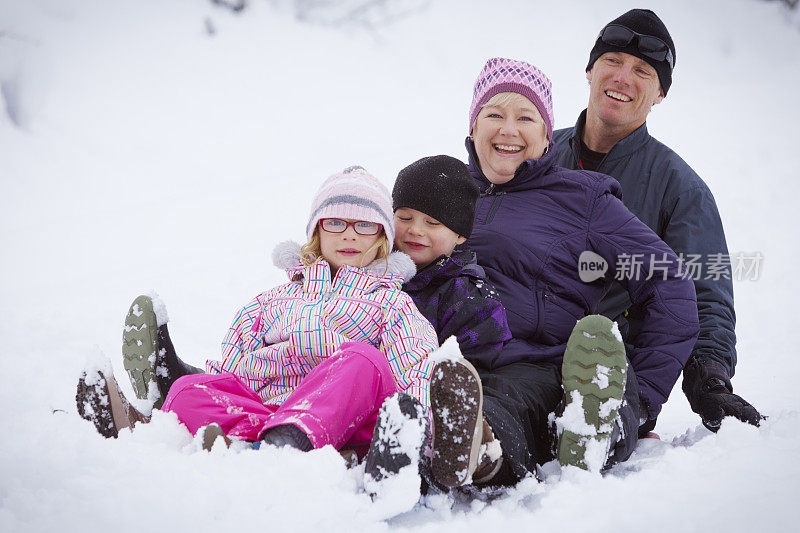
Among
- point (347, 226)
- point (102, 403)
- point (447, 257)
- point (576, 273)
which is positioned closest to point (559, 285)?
point (576, 273)

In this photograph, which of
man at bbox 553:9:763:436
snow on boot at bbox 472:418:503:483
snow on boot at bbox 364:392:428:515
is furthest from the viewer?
man at bbox 553:9:763:436

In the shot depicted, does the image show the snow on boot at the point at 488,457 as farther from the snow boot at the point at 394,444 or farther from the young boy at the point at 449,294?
the snow boot at the point at 394,444

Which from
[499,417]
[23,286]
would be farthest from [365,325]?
[23,286]

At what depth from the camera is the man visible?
2545 millimetres

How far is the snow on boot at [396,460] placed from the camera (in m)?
1.30

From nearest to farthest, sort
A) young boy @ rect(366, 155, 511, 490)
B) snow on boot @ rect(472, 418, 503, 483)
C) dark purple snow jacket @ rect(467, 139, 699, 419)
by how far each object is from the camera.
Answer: young boy @ rect(366, 155, 511, 490) < snow on boot @ rect(472, 418, 503, 483) < dark purple snow jacket @ rect(467, 139, 699, 419)

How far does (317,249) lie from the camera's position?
2.01 m

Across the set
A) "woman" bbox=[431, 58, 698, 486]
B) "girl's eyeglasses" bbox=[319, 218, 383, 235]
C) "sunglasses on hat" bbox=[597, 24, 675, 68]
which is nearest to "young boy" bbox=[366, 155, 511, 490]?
"woman" bbox=[431, 58, 698, 486]

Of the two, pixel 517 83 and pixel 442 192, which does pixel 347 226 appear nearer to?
pixel 442 192

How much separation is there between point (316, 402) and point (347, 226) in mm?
652

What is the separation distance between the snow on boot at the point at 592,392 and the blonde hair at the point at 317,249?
60cm

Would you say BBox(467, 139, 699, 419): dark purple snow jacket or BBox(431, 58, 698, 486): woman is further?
BBox(467, 139, 699, 419): dark purple snow jacket

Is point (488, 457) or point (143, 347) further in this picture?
point (143, 347)

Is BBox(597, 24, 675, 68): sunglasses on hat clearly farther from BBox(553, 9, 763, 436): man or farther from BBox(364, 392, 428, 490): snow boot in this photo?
BBox(364, 392, 428, 490): snow boot
